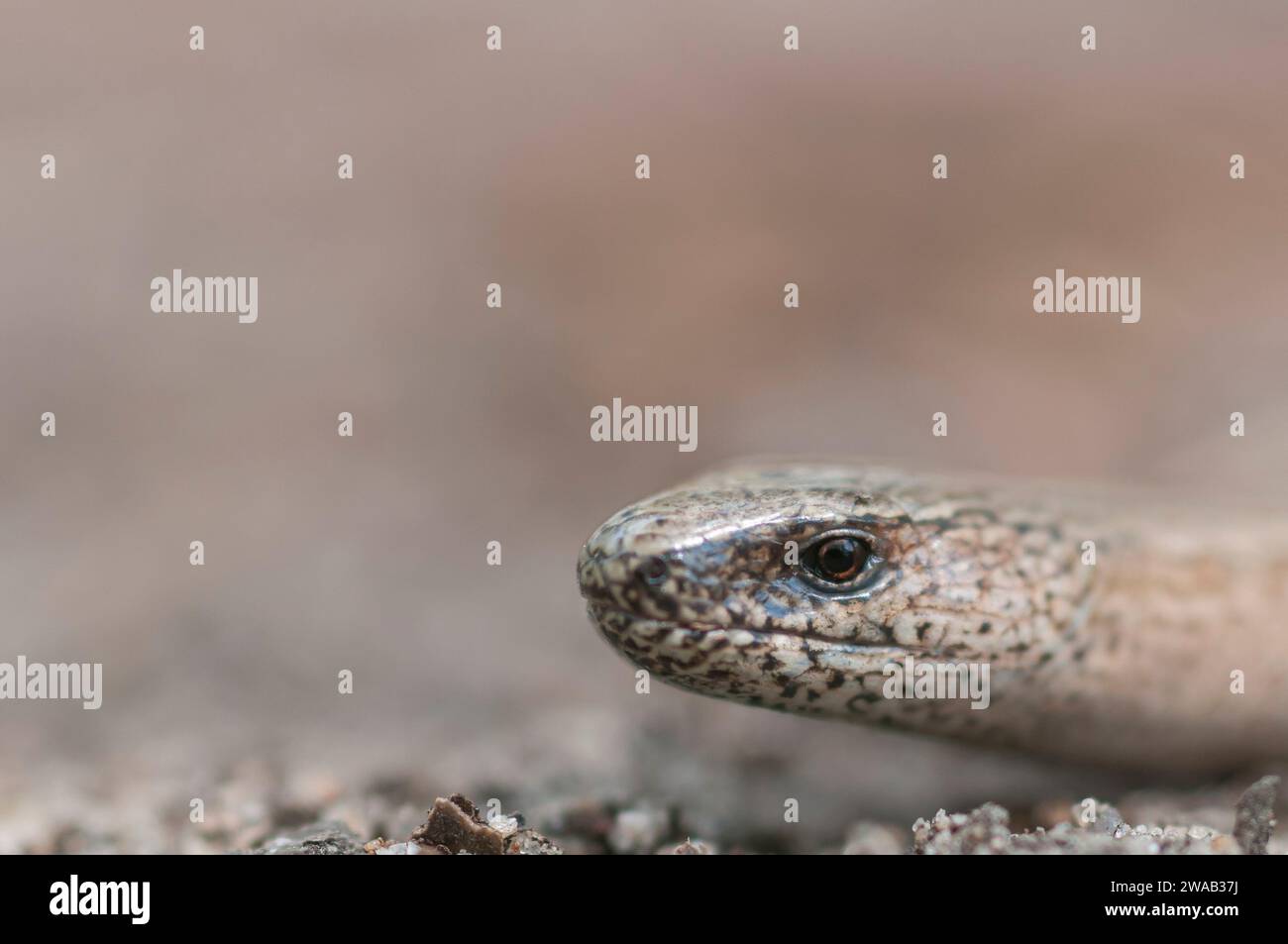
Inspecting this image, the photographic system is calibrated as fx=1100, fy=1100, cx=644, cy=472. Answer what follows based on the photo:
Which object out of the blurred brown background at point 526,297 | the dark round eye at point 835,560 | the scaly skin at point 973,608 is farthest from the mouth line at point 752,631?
the blurred brown background at point 526,297

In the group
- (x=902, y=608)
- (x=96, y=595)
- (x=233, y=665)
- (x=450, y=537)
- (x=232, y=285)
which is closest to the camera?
(x=902, y=608)

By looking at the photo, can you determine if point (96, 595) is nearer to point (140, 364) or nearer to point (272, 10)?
point (140, 364)

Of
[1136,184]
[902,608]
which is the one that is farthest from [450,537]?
[1136,184]

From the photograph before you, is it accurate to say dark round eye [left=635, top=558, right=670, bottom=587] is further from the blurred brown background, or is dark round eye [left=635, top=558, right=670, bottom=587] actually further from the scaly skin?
the blurred brown background

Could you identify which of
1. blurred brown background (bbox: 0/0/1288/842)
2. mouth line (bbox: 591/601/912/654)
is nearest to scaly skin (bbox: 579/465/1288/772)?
mouth line (bbox: 591/601/912/654)

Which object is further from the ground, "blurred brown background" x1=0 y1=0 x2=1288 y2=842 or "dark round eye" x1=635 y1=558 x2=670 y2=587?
"blurred brown background" x1=0 y1=0 x2=1288 y2=842

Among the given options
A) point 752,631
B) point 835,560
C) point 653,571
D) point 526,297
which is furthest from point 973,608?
point 526,297
